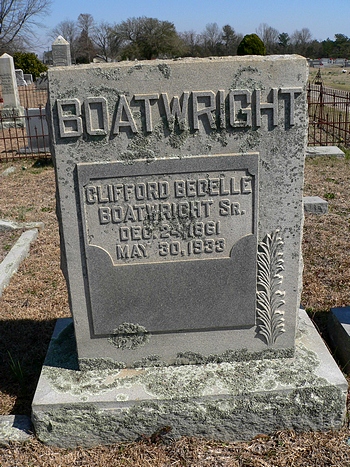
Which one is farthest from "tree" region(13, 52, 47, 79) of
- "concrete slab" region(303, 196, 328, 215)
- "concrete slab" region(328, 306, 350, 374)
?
"concrete slab" region(328, 306, 350, 374)

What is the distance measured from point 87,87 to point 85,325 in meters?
1.30

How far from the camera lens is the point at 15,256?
205 inches

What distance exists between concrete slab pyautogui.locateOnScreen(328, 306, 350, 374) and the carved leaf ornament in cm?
70

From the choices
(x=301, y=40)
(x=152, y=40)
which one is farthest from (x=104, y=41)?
(x=301, y=40)

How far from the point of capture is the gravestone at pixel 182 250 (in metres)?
2.39

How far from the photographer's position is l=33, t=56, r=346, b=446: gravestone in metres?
2.39

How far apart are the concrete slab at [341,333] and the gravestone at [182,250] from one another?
479 millimetres

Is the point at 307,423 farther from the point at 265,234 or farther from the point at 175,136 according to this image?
the point at 175,136

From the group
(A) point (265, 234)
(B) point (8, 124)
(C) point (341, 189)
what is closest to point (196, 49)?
(B) point (8, 124)

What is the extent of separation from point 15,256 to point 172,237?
3062 mm

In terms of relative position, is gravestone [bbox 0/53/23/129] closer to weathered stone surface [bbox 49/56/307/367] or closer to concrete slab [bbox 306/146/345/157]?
concrete slab [bbox 306/146/345/157]

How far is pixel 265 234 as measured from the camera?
8.73ft

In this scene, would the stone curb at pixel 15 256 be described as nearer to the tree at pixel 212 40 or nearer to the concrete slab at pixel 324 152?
the concrete slab at pixel 324 152

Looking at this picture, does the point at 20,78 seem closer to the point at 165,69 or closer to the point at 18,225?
the point at 18,225
